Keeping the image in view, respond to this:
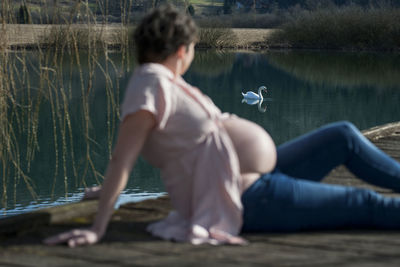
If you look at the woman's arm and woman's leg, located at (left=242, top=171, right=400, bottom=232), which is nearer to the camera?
the woman's arm

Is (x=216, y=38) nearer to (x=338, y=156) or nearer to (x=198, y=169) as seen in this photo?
(x=338, y=156)

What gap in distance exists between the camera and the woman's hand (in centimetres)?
188

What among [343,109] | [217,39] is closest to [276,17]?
[217,39]

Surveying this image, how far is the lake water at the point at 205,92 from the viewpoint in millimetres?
5379

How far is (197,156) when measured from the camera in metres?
1.91

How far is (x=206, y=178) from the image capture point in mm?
1916

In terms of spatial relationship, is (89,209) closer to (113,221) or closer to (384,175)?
(113,221)

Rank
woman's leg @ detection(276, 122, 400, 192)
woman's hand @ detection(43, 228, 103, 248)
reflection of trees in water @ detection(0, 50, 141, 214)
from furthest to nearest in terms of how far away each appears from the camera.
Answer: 1. reflection of trees in water @ detection(0, 50, 141, 214)
2. woman's leg @ detection(276, 122, 400, 192)
3. woman's hand @ detection(43, 228, 103, 248)

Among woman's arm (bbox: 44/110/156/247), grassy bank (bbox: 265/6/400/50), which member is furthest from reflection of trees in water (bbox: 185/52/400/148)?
woman's arm (bbox: 44/110/156/247)

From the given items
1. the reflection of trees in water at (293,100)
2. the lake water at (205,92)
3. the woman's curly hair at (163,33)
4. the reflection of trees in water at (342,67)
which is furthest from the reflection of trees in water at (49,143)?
the reflection of trees in water at (342,67)

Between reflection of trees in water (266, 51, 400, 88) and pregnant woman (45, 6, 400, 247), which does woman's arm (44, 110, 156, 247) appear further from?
reflection of trees in water (266, 51, 400, 88)

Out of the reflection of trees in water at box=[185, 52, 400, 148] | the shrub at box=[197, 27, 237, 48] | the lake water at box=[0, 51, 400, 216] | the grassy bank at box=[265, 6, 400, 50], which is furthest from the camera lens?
the shrub at box=[197, 27, 237, 48]

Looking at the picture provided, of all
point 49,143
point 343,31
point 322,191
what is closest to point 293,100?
point 49,143

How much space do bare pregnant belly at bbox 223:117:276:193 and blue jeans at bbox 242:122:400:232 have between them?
29 mm
